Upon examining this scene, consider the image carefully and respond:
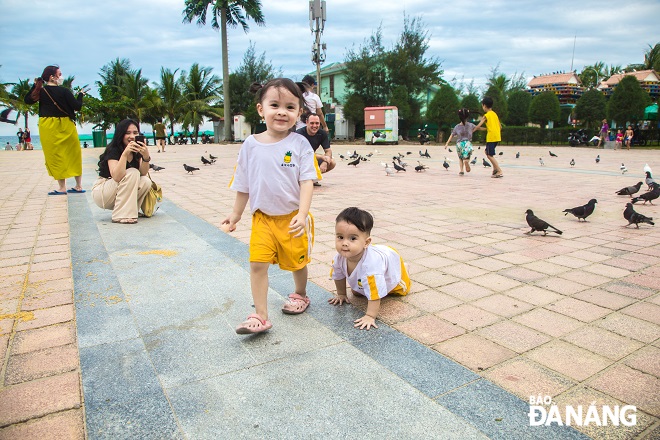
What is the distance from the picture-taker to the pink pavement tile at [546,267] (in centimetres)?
400

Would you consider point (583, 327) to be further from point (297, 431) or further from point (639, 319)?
point (297, 431)

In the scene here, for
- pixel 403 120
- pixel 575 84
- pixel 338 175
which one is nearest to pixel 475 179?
pixel 338 175

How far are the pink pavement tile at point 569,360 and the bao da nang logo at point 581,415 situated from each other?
0.25 meters

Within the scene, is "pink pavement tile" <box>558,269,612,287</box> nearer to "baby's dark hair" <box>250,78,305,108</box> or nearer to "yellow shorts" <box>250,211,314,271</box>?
"yellow shorts" <box>250,211,314,271</box>

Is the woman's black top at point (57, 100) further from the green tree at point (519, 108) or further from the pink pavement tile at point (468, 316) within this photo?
the green tree at point (519, 108)

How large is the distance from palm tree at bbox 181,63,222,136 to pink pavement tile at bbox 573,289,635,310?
1693 inches

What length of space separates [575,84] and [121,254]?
1814 inches

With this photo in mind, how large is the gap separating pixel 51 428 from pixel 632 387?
255cm

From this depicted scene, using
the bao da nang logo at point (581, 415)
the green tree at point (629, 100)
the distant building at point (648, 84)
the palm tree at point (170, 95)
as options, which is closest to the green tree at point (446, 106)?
the green tree at point (629, 100)

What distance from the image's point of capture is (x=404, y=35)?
3862 centimetres

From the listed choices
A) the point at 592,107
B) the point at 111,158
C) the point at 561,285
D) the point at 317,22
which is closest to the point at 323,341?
the point at 561,285

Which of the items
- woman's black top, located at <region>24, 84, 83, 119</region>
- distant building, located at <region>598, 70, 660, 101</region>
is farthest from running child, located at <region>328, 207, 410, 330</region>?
distant building, located at <region>598, 70, 660, 101</region>

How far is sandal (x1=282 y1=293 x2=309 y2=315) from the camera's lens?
3096 mm

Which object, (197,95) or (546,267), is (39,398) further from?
(197,95)
